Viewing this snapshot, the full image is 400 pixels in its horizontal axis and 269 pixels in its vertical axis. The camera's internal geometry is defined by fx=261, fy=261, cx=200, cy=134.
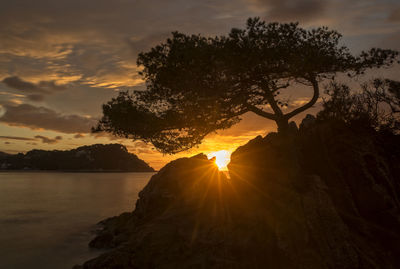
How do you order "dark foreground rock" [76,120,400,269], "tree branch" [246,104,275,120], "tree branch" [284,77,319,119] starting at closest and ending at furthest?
"dark foreground rock" [76,120,400,269]
"tree branch" [284,77,319,119]
"tree branch" [246,104,275,120]

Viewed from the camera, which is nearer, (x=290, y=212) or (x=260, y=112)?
(x=290, y=212)

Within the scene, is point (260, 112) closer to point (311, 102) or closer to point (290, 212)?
point (311, 102)

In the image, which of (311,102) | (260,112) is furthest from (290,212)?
(311,102)

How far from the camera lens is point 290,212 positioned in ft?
40.1

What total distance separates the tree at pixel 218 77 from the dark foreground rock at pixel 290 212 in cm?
277

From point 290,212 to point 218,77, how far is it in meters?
8.01

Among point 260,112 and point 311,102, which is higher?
point 311,102

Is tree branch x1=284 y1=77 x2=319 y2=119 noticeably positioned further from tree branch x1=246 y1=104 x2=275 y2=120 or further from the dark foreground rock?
the dark foreground rock

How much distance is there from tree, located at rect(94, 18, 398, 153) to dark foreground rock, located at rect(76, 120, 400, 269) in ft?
9.08

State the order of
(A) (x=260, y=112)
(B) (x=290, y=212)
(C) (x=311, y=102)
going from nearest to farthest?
(B) (x=290, y=212) → (C) (x=311, y=102) → (A) (x=260, y=112)

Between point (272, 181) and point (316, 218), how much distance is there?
9.86 ft

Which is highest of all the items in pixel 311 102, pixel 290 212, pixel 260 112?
pixel 311 102

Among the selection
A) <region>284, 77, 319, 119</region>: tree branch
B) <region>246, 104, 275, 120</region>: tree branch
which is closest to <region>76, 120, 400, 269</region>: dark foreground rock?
<region>246, 104, 275, 120</region>: tree branch

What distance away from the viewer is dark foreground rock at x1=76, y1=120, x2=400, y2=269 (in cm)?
1152
